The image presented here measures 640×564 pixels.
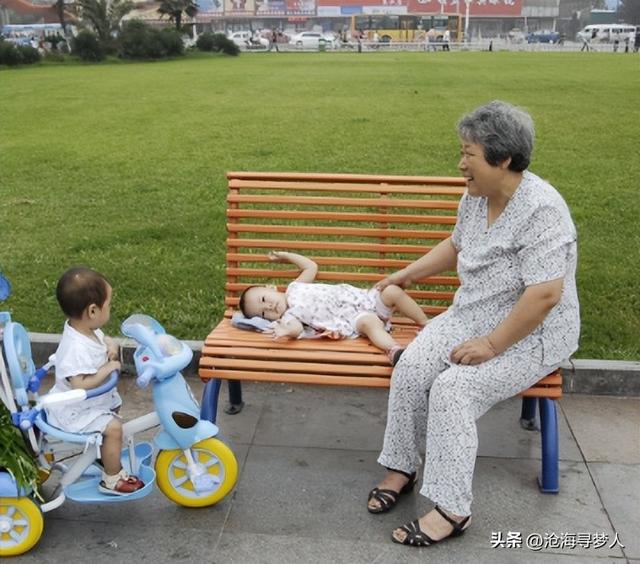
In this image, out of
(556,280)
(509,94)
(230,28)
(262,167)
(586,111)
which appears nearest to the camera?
(556,280)

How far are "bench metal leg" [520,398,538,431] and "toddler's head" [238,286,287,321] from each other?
1.22 meters

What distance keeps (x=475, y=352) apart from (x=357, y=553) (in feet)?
2.79

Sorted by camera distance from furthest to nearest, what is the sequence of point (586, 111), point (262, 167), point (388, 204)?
point (586, 111), point (262, 167), point (388, 204)

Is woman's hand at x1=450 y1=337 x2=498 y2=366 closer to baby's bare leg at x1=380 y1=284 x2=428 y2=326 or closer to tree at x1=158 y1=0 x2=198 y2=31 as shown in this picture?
baby's bare leg at x1=380 y1=284 x2=428 y2=326

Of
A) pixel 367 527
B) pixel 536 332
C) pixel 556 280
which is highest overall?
pixel 556 280

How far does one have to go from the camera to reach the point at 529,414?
12.2 feet

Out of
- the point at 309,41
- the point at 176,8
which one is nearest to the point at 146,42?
the point at 176,8

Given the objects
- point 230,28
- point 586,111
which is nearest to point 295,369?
point 586,111

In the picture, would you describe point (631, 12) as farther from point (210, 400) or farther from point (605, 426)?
point (210, 400)

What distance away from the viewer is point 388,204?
12.9 ft

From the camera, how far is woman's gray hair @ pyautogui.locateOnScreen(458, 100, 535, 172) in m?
2.85

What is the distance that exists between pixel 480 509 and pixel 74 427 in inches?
62.2

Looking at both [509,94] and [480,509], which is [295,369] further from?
[509,94]

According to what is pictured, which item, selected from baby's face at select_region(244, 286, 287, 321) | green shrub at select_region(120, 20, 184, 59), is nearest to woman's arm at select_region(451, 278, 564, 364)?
baby's face at select_region(244, 286, 287, 321)
